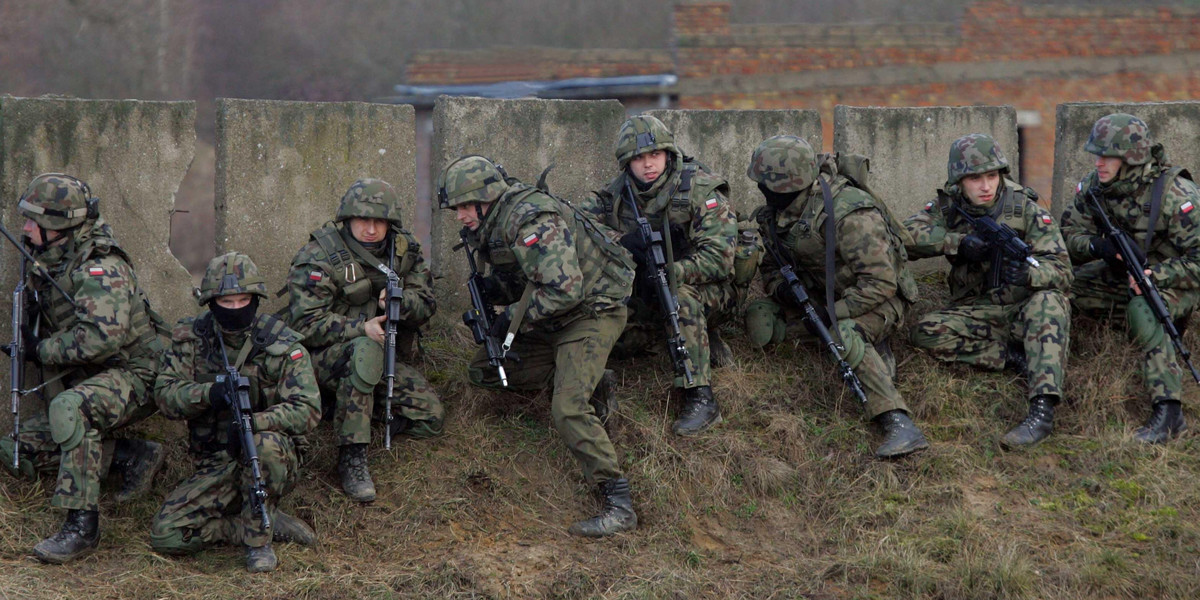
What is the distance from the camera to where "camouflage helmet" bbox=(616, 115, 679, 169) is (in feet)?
26.2

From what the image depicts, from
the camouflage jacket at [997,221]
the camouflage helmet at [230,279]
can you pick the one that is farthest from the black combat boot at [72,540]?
the camouflage jacket at [997,221]

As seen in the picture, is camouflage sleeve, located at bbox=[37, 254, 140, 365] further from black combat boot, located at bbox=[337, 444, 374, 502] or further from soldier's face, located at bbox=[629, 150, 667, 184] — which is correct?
soldier's face, located at bbox=[629, 150, 667, 184]

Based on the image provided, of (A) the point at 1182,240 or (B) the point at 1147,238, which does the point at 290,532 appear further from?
(A) the point at 1182,240

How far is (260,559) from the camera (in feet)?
22.1

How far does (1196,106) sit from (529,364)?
5074mm

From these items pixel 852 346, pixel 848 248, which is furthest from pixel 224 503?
pixel 848 248

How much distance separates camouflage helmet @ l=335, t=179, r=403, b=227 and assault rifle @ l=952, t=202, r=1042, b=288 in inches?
133

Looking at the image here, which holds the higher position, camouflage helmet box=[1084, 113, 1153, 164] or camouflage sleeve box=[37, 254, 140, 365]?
camouflage helmet box=[1084, 113, 1153, 164]

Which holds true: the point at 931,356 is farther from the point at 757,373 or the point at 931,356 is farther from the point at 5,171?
the point at 5,171

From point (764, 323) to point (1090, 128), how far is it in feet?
9.16

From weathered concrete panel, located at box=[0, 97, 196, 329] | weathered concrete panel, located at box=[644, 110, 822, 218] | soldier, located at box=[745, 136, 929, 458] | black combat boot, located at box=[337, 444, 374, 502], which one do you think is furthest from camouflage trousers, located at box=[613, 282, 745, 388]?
weathered concrete panel, located at box=[0, 97, 196, 329]

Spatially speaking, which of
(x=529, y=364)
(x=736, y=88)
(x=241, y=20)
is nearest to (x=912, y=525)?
(x=529, y=364)

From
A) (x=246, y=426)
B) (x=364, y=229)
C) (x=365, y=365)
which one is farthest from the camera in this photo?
(x=364, y=229)

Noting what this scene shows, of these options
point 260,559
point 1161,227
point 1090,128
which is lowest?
point 260,559
